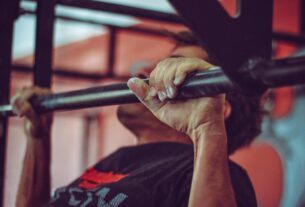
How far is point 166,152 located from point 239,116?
0.17 metres

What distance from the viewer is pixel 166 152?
3.89 ft

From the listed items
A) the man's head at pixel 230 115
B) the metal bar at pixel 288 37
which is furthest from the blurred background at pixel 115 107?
the man's head at pixel 230 115

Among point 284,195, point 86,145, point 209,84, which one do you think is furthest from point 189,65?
point 86,145

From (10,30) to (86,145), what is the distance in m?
2.69

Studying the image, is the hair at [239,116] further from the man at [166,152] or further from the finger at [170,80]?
the finger at [170,80]

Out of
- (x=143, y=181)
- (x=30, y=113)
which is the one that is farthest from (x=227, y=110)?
(x=30, y=113)

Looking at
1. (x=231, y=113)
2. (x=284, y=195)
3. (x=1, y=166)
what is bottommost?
(x=284, y=195)

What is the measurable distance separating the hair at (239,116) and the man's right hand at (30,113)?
0.30 metres

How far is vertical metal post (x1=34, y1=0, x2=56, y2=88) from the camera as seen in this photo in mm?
1242

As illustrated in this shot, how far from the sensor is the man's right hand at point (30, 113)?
121cm

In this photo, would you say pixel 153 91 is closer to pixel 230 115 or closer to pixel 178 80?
pixel 178 80

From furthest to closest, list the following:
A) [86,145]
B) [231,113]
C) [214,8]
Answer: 1. [86,145]
2. [231,113]
3. [214,8]

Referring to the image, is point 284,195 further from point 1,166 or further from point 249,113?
point 1,166

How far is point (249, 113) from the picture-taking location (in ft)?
4.09
